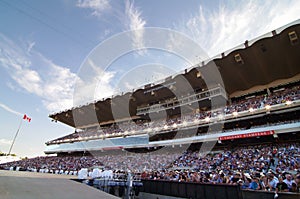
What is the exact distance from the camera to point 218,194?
7516 millimetres

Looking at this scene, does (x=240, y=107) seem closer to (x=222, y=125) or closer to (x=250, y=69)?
(x=222, y=125)

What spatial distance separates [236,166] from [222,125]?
353 inches

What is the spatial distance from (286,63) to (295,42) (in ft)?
11.6

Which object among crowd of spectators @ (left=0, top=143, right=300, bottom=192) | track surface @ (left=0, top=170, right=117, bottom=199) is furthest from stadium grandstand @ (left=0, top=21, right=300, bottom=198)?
track surface @ (left=0, top=170, right=117, bottom=199)

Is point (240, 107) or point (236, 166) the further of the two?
point (240, 107)

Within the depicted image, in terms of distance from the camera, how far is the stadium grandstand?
14008 mm

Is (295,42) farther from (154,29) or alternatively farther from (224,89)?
(154,29)

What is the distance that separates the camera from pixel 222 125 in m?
22.1

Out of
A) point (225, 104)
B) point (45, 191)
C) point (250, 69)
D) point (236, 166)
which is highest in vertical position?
point (250, 69)

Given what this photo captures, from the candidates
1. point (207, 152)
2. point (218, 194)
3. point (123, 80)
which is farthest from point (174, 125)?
point (218, 194)

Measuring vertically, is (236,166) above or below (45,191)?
above

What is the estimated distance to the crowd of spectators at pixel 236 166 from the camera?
8.09 metres

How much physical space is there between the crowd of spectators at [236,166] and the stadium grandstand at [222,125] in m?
0.07

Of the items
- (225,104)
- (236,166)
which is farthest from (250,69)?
(236,166)
